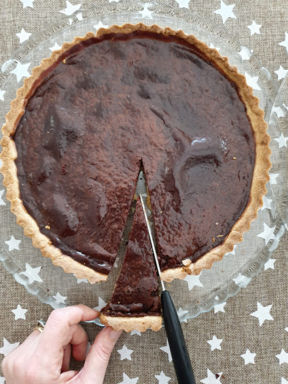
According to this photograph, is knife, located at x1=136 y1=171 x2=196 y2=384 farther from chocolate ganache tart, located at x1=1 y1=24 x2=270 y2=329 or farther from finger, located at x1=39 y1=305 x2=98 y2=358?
finger, located at x1=39 y1=305 x2=98 y2=358

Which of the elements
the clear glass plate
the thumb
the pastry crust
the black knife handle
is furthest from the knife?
the thumb

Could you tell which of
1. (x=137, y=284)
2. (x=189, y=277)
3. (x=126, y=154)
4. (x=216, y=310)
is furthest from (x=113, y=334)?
(x=126, y=154)

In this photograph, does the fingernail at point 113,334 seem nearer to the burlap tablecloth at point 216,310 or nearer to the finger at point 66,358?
the burlap tablecloth at point 216,310

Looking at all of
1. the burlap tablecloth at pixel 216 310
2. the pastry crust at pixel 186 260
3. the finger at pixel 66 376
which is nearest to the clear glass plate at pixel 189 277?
the burlap tablecloth at pixel 216 310

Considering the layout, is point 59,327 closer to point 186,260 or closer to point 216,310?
point 186,260

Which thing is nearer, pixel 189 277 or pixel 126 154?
pixel 126 154

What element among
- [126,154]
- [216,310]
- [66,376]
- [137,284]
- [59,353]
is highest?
[126,154]

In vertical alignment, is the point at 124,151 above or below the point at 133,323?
above
